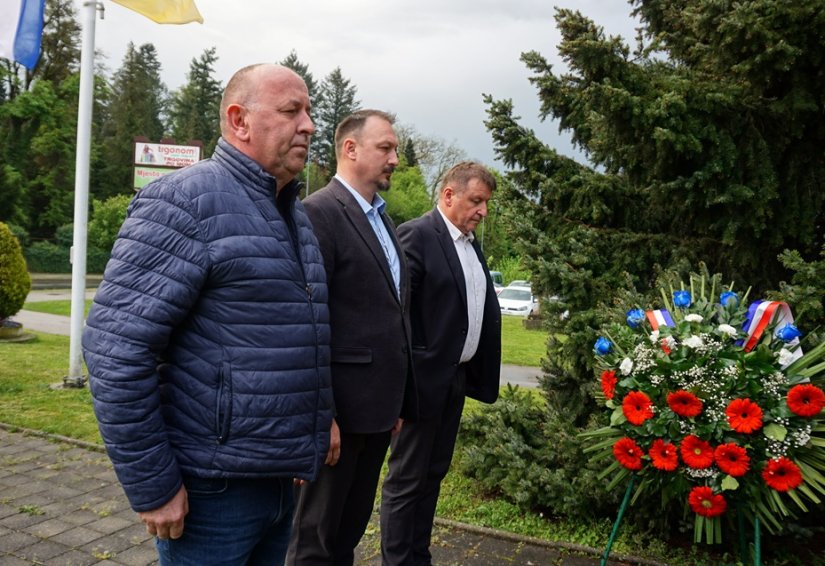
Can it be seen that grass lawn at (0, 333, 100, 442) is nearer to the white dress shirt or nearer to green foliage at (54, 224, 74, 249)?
the white dress shirt

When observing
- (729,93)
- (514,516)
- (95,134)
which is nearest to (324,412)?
(514,516)

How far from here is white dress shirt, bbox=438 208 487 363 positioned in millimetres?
3594

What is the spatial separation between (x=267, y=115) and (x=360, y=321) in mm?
969

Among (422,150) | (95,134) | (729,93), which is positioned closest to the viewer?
(729,93)

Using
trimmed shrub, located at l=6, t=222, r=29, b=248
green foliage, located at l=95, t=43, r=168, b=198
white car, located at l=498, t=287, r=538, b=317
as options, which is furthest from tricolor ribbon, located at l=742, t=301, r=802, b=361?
green foliage, located at l=95, t=43, r=168, b=198

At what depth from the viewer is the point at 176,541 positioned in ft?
6.33

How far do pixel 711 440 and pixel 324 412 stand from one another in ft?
5.53

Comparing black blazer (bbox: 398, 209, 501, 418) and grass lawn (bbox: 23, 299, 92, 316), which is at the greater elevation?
black blazer (bbox: 398, 209, 501, 418)

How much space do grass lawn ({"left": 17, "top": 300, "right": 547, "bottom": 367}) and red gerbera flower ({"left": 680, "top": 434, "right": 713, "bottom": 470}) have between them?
29.1ft

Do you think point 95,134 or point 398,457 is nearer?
point 398,457

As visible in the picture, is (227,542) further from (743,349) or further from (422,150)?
(422,150)

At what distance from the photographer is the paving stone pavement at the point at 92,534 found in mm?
3518

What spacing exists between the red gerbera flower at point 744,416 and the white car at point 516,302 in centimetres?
2536

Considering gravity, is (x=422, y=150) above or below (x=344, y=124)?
above
